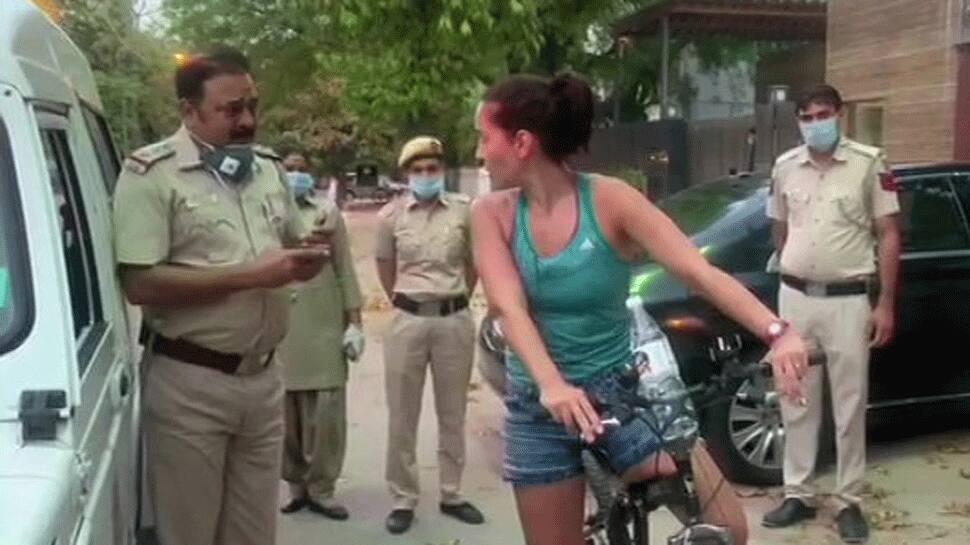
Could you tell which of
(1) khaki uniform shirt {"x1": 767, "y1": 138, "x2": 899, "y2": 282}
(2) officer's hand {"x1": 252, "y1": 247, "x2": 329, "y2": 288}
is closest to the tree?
(1) khaki uniform shirt {"x1": 767, "y1": 138, "x2": 899, "y2": 282}

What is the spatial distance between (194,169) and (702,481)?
1667 millimetres

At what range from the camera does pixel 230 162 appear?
156 inches

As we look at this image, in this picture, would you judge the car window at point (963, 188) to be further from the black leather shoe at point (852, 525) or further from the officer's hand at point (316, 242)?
the officer's hand at point (316, 242)

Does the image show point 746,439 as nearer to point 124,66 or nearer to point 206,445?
point 206,445

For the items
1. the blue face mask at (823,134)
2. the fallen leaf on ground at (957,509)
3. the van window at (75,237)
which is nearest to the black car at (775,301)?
the fallen leaf on ground at (957,509)

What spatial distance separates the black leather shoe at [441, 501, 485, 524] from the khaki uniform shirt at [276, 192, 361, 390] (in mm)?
782

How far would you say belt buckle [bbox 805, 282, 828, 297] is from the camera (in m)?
6.07

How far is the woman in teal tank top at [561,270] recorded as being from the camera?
331 centimetres

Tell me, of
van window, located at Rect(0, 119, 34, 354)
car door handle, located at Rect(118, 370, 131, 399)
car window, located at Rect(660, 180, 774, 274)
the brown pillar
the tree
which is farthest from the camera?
the tree

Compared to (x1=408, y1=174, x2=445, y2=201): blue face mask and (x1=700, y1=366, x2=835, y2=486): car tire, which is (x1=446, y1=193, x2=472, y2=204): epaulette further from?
(x1=700, y1=366, x2=835, y2=486): car tire

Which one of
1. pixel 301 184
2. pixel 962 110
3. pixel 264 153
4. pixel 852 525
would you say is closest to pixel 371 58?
pixel 962 110

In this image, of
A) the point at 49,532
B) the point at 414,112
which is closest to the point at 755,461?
the point at 49,532

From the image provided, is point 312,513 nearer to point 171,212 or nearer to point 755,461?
point 755,461

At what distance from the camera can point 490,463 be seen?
7652 mm
